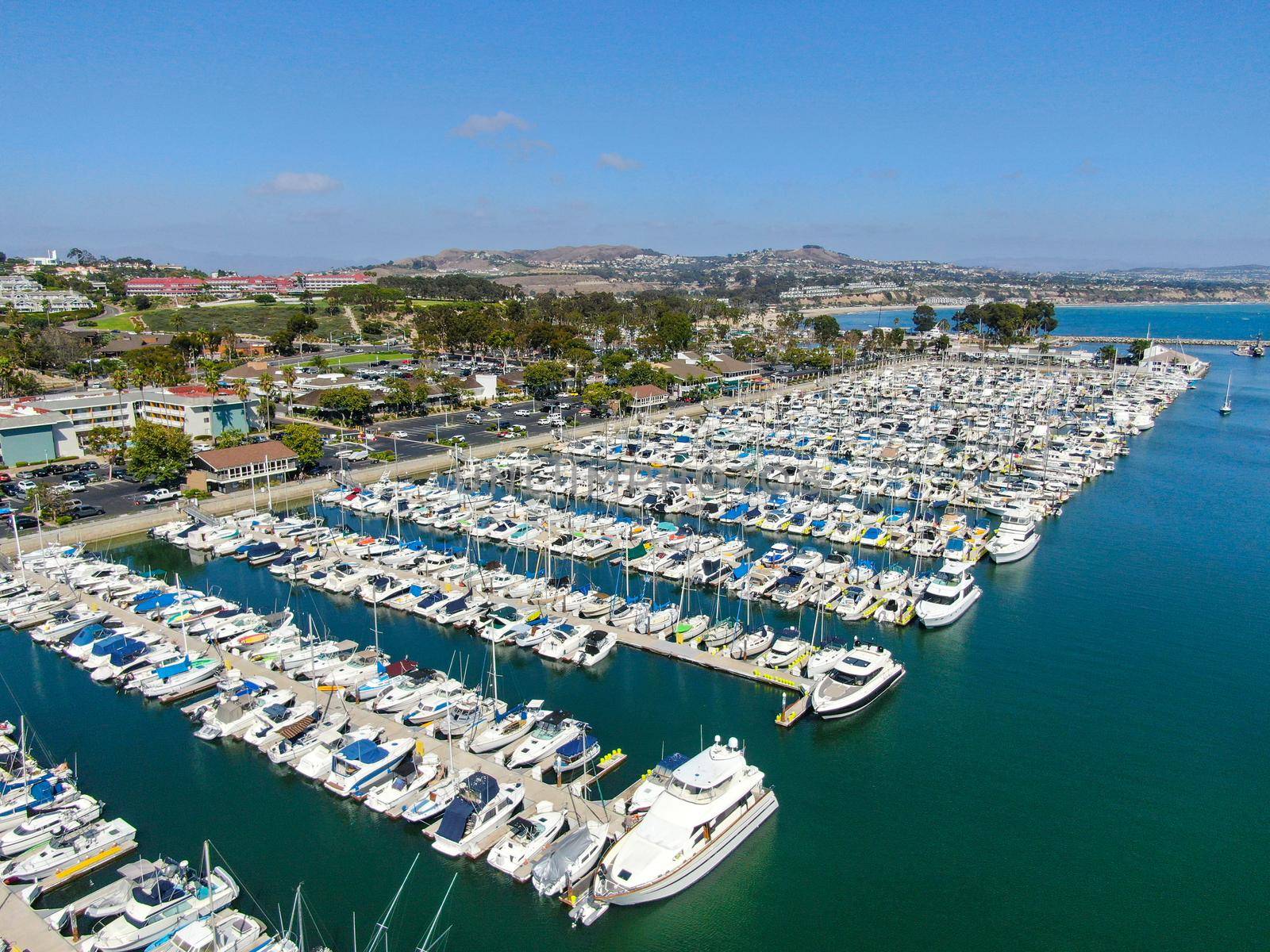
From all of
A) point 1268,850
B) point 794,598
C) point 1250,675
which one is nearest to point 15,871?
point 794,598

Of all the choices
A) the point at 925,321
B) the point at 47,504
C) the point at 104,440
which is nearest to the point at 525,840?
the point at 47,504

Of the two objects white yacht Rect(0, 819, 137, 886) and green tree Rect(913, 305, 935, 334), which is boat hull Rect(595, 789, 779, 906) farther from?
green tree Rect(913, 305, 935, 334)

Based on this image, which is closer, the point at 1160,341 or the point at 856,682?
the point at 856,682

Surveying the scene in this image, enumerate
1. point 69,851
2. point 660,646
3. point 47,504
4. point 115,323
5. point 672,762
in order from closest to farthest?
1. point 69,851
2. point 672,762
3. point 660,646
4. point 47,504
5. point 115,323

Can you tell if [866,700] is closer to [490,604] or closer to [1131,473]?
[490,604]

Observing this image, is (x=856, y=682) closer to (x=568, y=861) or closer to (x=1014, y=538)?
(x=568, y=861)

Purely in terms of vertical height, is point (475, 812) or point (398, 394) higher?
point (398, 394)
